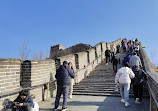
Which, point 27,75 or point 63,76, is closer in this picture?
point 63,76

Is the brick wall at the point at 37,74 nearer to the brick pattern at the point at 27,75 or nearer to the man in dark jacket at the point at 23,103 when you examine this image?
the brick pattern at the point at 27,75

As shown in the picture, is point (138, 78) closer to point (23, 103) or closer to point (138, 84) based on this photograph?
point (138, 84)

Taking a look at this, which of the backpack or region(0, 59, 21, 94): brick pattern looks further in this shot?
the backpack

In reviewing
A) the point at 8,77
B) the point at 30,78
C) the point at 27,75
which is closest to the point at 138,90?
the point at 30,78

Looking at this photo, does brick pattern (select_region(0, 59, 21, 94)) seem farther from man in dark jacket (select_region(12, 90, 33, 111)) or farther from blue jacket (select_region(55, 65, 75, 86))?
blue jacket (select_region(55, 65, 75, 86))

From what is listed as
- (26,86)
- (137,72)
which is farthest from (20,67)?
(137,72)

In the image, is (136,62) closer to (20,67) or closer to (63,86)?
(63,86)

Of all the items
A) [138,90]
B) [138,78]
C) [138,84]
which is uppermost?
[138,78]

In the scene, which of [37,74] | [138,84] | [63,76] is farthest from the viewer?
[37,74]

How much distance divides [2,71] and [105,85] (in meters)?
4.97

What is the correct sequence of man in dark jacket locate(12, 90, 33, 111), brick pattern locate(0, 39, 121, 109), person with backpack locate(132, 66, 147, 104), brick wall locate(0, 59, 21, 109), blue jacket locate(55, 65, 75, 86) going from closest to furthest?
1. man in dark jacket locate(12, 90, 33, 111)
2. brick wall locate(0, 59, 21, 109)
3. brick pattern locate(0, 39, 121, 109)
4. blue jacket locate(55, 65, 75, 86)
5. person with backpack locate(132, 66, 147, 104)

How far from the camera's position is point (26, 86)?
15.8 feet

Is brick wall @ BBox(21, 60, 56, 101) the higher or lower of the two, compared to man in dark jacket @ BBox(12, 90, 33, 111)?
higher

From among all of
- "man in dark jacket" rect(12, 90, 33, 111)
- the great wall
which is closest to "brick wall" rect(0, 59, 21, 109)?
the great wall
